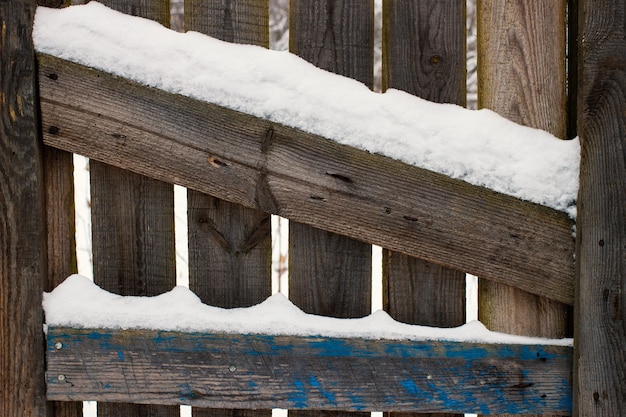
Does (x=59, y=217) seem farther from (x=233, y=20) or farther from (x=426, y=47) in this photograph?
(x=426, y=47)

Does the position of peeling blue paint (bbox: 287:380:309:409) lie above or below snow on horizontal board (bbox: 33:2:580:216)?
below

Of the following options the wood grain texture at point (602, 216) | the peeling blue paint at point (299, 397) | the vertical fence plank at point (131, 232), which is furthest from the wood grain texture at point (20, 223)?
the wood grain texture at point (602, 216)

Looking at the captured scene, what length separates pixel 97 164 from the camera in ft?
5.90

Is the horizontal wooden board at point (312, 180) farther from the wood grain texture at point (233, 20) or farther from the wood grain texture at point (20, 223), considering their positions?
the wood grain texture at point (233, 20)

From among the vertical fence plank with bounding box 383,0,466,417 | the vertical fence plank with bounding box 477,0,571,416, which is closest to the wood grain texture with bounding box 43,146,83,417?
the vertical fence plank with bounding box 383,0,466,417

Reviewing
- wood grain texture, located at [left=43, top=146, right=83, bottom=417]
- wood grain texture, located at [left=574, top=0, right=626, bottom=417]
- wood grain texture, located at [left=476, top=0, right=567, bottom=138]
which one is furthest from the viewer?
wood grain texture, located at [left=43, top=146, right=83, bottom=417]

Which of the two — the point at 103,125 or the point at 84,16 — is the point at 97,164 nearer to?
the point at 103,125

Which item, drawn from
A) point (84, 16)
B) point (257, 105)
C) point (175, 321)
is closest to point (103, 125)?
point (84, 16)

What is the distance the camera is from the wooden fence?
1.63m

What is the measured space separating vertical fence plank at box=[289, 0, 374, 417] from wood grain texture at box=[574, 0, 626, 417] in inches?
22.2

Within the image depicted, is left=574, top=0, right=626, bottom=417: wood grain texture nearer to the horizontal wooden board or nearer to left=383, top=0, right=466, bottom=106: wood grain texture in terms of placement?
the horizontal wooden board

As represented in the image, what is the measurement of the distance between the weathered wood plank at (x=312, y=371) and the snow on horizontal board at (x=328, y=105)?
46 centimetres

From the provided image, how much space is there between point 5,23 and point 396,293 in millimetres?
1296

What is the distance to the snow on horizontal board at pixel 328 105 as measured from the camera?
1637mm
